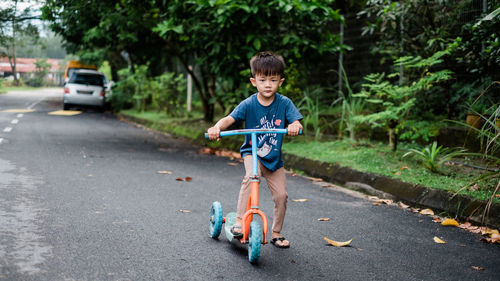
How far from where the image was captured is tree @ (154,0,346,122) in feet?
27.0

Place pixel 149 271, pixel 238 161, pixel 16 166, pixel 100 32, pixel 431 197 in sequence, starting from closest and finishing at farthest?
pixel 149 271 → pixel 431 197 → pixel 16 166 → pixel 238 161 → pixel 100 32

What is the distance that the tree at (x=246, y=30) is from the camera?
8.23 m

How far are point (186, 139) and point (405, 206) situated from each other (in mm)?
7729

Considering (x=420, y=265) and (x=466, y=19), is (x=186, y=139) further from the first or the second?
(x=420, y=265)

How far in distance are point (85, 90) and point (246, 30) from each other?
13944 mm

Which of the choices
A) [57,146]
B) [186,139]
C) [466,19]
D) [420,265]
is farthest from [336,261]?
[186,139]

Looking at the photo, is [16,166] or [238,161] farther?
[238,161]

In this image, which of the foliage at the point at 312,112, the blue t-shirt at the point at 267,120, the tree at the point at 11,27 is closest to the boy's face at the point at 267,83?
the blue t-shirt at the point at 267,120

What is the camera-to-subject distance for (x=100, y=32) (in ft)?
41.3

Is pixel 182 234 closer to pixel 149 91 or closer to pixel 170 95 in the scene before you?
pixel 170 95

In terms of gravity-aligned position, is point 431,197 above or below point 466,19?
below

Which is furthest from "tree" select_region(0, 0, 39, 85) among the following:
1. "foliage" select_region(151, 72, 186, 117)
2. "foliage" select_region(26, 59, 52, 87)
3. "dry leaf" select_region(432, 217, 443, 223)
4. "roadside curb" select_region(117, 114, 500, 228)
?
"foliage" select_region(26, 59, 52, 87)

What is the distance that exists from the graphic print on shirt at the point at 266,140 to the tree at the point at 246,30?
442cm

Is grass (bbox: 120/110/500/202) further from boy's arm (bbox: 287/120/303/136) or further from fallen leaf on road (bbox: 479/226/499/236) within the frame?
boy's arm (bbox: 287/120/303/136)
